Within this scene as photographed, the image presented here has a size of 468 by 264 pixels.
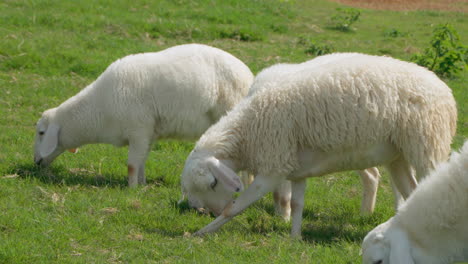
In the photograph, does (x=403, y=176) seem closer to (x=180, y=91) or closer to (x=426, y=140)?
(x=426, y=140)

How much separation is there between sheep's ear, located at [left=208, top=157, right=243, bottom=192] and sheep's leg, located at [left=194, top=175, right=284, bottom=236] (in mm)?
96

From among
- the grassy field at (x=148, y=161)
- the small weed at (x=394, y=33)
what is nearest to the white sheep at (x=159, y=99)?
the grassy field at (x=148, y=161)

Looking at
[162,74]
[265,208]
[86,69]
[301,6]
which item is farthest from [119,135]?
[301,6]

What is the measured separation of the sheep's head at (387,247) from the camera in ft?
14.7

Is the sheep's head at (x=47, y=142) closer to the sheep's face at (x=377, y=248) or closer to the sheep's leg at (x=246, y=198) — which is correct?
the sheep's leg at (x=246, y=198)

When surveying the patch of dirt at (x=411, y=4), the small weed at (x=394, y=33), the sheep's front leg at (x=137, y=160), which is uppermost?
the sheep's front leg at (x=137, y=160)

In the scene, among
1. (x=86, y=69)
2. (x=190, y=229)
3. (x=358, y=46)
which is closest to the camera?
(x=190, y=229)

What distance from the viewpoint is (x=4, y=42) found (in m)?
12.2

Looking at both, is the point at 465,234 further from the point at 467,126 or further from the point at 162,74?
the point at 467,126

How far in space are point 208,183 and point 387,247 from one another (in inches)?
78.9

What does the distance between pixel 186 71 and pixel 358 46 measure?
25.3ft

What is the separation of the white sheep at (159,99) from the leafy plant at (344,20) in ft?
30.2

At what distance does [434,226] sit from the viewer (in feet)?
14.7

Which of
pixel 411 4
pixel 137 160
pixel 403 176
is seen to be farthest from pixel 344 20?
pixel 403 176
